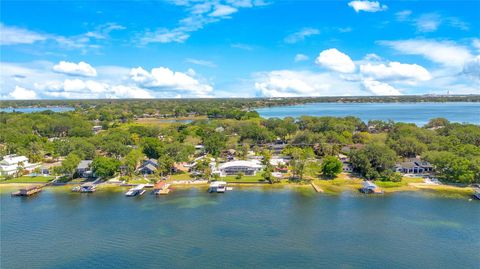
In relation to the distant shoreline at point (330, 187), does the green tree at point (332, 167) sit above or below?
above

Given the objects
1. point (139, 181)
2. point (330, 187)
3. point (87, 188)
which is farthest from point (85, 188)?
point (330, 187)

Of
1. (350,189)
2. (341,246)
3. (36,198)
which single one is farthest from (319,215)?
(36,198)

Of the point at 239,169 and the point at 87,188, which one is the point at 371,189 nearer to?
the point at 239,169

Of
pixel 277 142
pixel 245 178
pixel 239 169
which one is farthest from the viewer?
pixel 277 142

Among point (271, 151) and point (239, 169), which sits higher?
point (271, 151)

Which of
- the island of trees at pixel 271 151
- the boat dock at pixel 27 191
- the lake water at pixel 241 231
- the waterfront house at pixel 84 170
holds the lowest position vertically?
the lake water at pixel 241 231

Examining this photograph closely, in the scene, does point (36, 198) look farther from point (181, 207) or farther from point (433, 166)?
point (433, 166)

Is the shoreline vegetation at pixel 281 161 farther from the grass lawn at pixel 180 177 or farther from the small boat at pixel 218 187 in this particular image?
the small boat at pixel 218 187

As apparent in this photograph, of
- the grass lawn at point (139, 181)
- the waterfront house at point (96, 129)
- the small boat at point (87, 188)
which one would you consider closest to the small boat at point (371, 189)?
the grass lawn at point (139, 181)
